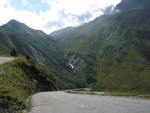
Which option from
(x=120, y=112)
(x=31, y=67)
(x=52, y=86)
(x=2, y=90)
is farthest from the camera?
(x=52, y=86)

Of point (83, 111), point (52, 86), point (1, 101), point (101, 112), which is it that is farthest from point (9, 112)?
point (52, 86)

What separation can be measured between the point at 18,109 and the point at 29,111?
1.87 m

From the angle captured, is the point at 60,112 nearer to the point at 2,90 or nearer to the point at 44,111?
the point at 44,111

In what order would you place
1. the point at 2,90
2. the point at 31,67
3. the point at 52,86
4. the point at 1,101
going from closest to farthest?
1. the point at 1,101
2. the point at 2,90
3. the point at 31,67
4. the point at 52,86

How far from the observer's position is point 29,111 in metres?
41.5

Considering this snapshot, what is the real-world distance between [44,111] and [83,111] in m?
6.10

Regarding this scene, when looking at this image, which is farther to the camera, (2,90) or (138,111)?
(2,90)

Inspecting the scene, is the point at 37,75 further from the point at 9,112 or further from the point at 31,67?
the point at 9,112

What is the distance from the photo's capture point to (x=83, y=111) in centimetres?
3953

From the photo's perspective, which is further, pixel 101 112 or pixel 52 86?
pixel 52 86

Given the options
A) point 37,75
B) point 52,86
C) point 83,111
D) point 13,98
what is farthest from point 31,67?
point 83,111

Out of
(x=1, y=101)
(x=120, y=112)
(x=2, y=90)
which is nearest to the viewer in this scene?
(x=120, y=112)

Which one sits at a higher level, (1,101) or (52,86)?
(1,101)

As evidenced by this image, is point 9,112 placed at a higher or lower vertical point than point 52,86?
higher
